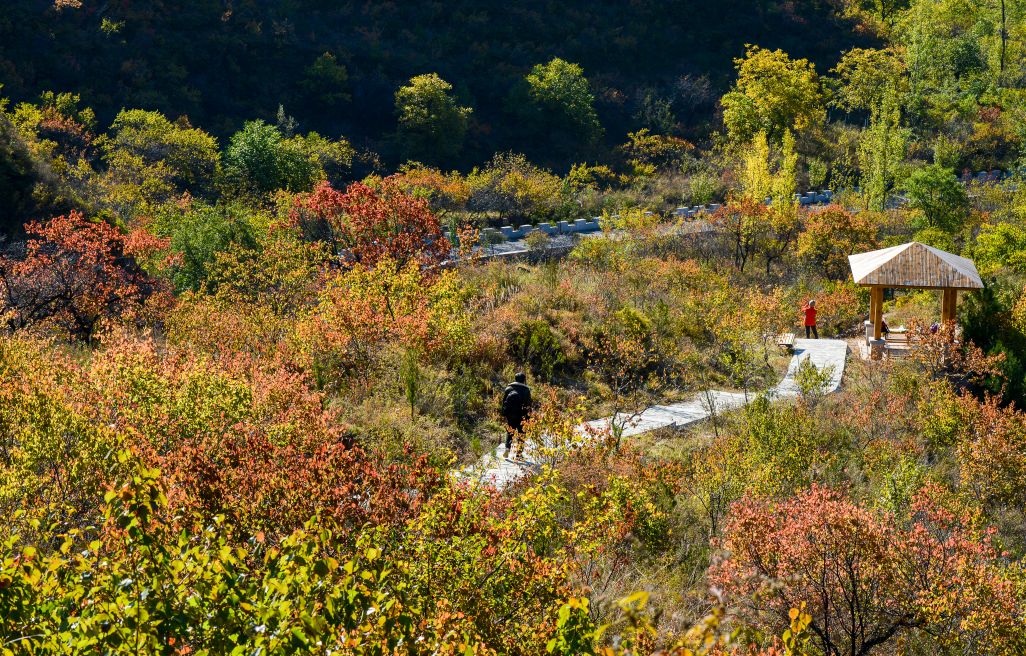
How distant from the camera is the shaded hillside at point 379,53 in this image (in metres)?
37.1

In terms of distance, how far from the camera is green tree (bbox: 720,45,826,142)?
116ft

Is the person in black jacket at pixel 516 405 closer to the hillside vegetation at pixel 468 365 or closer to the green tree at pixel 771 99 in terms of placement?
the hillside vegetation at pixel 468 365

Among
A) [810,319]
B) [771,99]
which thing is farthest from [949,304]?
[771,99]

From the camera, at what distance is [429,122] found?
121 ft

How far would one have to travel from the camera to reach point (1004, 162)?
125 feet

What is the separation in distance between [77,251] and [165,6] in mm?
28998

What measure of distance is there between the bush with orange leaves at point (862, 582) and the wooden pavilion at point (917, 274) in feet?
A: 32.3

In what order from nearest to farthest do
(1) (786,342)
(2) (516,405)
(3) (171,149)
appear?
1. (2) (516,405)
2. (1) (786,342)
3. (3) (171,149)

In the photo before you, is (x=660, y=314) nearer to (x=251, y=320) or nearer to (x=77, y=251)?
(x=251, y=320)

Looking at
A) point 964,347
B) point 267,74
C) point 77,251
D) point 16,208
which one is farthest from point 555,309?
point 267,74

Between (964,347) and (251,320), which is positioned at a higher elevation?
(251,320)

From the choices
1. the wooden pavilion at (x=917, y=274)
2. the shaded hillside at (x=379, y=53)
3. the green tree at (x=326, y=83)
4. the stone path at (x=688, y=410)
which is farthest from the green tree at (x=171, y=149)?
the wooden pavilion at (x=917, y=274)

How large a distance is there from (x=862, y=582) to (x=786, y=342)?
11.1 m

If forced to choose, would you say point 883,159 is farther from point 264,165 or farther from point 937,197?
point 264,165
